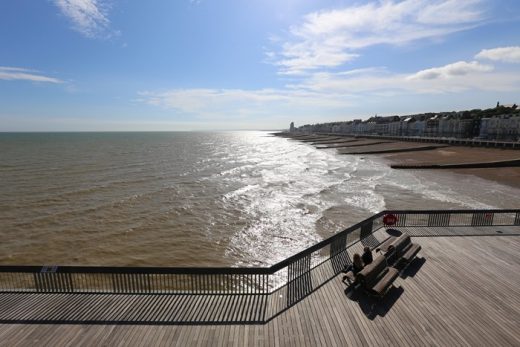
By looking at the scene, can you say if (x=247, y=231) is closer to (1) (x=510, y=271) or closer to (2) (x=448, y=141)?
(1) (x=510, y=271)

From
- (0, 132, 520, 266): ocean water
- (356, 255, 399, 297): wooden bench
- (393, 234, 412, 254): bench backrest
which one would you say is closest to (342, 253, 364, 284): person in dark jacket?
(356, 255, 399, 297): wooden bench

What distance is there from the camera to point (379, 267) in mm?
8875

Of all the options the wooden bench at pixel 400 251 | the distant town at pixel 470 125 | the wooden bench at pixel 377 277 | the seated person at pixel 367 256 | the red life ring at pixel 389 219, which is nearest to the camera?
the wooden bench at pixel 377 277

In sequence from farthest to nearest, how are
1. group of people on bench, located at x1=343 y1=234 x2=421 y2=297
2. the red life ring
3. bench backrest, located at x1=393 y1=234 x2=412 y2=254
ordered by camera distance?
the red life ring, bench backrest, located at x1=393 y1=234 x2=412 y2=254, group of people on bench, located at x1=343 y1=234 x2=421 y2=297

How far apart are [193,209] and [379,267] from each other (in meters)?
19.3

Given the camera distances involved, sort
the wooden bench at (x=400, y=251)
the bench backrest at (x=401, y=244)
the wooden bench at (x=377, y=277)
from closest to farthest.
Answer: the wooden bench at (x=377, y=277), the wooden bench at (x=400, y=251), the bench backrest at (x=401, y=244)

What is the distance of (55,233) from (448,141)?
96.6m

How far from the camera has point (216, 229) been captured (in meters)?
20.5

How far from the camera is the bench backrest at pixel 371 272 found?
8.23 meters

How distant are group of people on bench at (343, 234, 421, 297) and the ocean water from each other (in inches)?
287

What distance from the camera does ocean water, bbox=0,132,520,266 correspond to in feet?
56.1

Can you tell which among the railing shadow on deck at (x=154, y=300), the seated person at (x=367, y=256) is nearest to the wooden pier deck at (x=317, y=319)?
the railing shadow on deck at (x=154, y=300)

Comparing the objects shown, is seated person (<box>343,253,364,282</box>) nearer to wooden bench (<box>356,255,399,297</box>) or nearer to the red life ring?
wooden bench (<box>356,255,399,297</box>)

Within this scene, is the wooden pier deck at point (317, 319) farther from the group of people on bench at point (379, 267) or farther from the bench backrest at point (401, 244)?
the bench backrest at point (401, 244)
